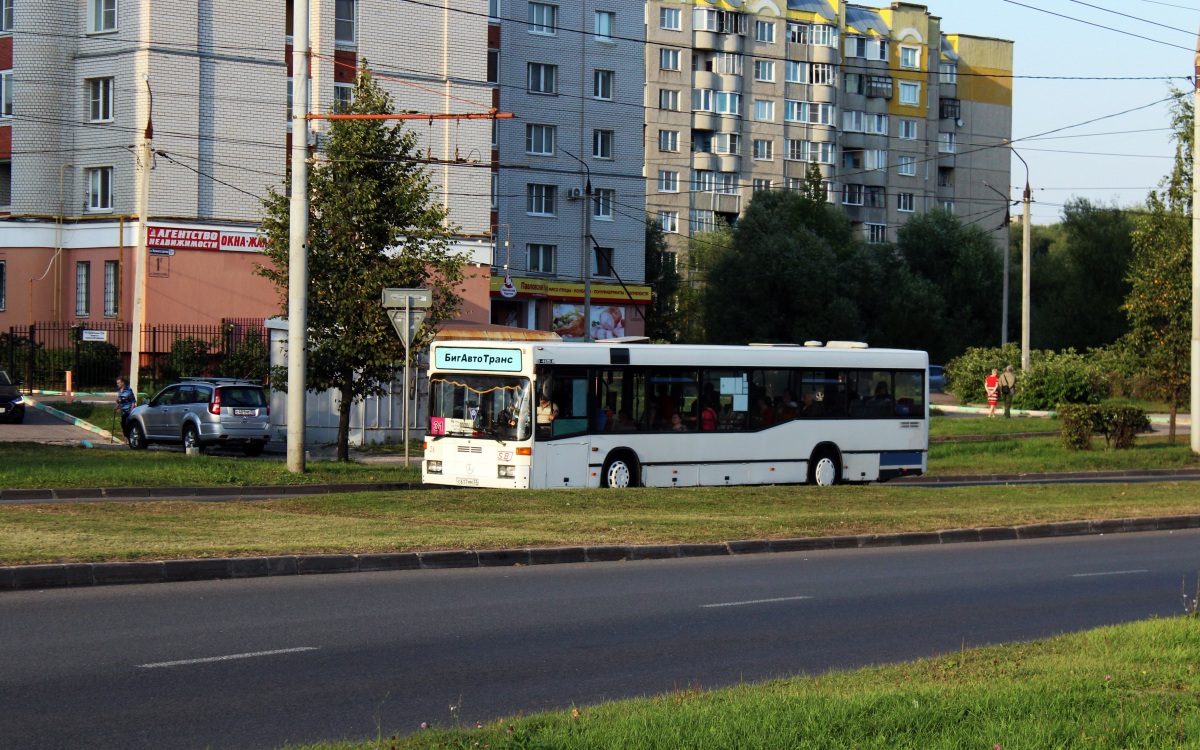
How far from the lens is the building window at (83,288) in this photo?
45969 mm

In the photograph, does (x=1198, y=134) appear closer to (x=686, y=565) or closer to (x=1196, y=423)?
(x=1196, y=423)

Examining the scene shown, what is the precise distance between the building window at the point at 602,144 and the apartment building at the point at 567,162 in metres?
0.05

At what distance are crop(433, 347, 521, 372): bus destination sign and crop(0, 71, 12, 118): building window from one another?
3138cm

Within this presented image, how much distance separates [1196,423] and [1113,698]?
91.1ft

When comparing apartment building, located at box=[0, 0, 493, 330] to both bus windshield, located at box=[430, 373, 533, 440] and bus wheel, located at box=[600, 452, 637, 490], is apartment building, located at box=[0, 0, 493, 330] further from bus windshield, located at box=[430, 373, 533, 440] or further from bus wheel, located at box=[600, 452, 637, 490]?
bus wheel, located at box=[600, 452, 637, 490]

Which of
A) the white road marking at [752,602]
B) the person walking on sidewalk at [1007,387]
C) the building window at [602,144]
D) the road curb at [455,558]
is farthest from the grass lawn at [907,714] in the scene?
the building window at [602,144]

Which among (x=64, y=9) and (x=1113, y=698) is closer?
(x=1113, y=698)

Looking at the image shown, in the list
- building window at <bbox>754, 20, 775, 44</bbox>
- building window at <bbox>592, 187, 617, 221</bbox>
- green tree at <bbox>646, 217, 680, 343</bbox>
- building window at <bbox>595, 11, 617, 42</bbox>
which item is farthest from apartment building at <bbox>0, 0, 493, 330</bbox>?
building window at <bbox>754, 20, 775, 44</bbox>

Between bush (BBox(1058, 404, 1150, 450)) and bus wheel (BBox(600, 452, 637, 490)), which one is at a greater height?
bush (BBox(1058, 404, 1150, 450))

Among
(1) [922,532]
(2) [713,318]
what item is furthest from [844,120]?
(1) [922,532]

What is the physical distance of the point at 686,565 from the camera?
14.5 metres

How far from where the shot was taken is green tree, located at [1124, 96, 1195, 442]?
3519 cm

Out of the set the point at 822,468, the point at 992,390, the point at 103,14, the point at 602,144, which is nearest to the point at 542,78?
the point at 602,144

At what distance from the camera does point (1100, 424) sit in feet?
118
